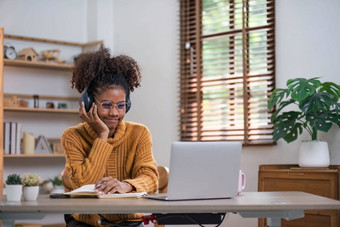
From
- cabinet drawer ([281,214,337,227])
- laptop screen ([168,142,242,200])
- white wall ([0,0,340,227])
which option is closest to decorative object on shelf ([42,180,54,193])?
white wall ([0,0,340,227])

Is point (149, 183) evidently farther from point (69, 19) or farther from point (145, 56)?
point (69, 19)

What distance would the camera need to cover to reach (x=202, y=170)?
2039mm

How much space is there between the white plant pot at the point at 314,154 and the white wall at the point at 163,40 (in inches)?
10.2

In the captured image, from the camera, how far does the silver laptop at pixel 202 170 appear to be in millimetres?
2006

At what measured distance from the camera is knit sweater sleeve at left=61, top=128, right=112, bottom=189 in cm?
240

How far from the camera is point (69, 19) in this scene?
5.96m

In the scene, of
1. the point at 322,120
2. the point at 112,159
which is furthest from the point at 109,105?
the point at 322,120

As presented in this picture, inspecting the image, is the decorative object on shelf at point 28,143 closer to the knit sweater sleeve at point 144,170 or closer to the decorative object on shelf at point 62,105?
the decorative object on shelf at point 62,105

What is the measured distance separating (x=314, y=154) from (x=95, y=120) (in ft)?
6.94

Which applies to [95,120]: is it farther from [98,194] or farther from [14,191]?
[14,191]

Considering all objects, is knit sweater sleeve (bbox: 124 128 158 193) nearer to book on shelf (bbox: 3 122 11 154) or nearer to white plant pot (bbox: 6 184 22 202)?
white plant pot (bbox: 6 184 22 202)

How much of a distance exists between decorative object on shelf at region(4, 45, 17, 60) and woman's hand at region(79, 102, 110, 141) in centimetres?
313

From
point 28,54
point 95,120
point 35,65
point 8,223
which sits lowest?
point 8,223

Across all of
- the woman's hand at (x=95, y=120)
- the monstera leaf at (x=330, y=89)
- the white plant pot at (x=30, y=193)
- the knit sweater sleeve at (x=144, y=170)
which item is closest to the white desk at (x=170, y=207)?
the white plant pot at (x=30, y=193)
